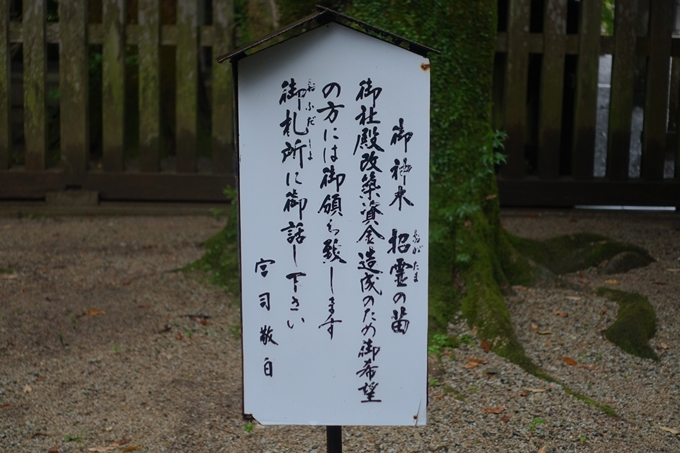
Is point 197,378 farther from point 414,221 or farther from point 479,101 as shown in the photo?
point 479,101

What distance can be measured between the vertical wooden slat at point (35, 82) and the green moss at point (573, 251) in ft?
15.5

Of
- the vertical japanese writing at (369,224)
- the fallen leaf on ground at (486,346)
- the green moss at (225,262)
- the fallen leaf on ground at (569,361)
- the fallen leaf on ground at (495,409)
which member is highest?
the vertical japanese writing at (369,224)

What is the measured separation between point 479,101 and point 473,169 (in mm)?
429

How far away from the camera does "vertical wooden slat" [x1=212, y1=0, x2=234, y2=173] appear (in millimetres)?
7582

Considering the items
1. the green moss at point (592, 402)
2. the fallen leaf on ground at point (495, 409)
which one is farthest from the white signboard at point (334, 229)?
the green moss at point (592, 402)

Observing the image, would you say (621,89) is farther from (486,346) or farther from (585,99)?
(486,346)

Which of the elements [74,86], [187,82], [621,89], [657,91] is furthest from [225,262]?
[657,91]

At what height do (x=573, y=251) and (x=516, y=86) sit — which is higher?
(x=516, y=86)

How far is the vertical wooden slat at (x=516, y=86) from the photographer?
750cm

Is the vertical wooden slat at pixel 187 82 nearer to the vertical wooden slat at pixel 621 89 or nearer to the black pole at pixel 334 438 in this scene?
the vertical wooden slat at pixel 621 89

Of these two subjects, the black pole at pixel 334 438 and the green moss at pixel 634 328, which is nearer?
the black pole at pixel 334 438

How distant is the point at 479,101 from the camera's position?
4969 mm

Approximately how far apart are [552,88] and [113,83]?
4241 millimetres

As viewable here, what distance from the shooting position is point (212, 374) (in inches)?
167
